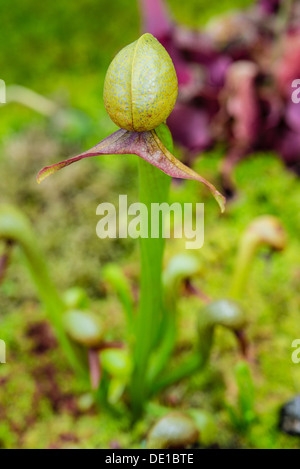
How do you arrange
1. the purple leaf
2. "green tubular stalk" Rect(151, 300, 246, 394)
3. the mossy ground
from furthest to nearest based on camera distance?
the mossy ground, "green tubular stalk" Rect(151, 300, 246, 394), the purple leaf

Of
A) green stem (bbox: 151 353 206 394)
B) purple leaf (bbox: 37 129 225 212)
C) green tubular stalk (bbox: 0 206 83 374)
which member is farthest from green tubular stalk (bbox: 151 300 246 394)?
purple leaf (bbox: 37 129 225 212)

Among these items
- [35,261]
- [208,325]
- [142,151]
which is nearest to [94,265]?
[35,261]

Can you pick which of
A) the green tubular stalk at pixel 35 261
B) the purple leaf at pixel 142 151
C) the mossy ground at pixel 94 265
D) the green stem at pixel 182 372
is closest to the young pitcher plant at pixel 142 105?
the purple leaf at pixel 142 151

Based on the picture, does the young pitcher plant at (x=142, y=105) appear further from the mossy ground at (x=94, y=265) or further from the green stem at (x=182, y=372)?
the mossy ground at (x=94, y=265)

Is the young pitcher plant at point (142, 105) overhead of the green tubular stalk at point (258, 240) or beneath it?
beneath

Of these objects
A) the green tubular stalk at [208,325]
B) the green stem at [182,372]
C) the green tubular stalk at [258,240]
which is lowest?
the green stem at [182,372]

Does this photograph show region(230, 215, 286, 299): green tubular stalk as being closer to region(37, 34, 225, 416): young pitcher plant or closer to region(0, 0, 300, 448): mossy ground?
region(0, 0, 300, 448): mossy ground
